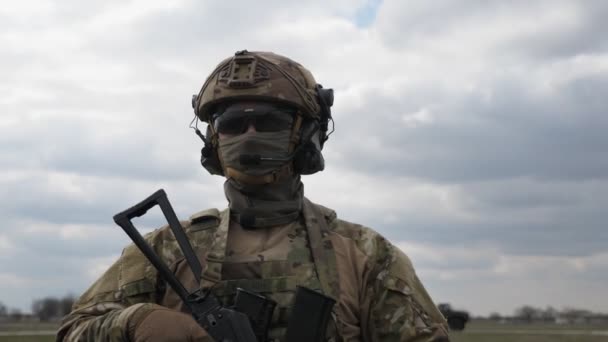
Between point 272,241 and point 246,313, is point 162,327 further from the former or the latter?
point 272,241

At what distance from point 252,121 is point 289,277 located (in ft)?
2.71

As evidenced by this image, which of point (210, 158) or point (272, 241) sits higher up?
point (210, 158)

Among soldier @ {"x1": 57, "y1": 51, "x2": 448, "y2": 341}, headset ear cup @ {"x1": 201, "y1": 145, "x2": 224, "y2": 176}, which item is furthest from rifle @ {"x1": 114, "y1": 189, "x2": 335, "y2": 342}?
headset ear cup @ {"x1": 201, "y1": 145, "x2": 224, "y2": 176}

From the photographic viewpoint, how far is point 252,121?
4344mm

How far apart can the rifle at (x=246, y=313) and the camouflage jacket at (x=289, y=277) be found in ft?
0.40

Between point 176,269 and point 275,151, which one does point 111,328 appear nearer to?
point 176,269

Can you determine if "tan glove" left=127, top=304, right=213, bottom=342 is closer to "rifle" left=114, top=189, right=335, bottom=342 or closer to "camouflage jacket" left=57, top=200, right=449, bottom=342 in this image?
"rifle" left=114, top=189, right=335, bottom=342

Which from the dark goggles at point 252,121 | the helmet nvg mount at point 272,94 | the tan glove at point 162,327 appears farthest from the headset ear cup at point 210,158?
the tan glove at point 162,327

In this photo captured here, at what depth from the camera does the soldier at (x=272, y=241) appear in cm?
409

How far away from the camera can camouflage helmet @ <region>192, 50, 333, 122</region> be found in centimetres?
435

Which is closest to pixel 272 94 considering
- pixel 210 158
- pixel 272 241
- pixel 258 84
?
pixel 258 84

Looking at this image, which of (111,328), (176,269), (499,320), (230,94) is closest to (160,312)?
(111,328)

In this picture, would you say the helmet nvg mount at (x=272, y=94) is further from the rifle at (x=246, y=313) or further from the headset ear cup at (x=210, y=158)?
the rifle at (x=246, y=313)

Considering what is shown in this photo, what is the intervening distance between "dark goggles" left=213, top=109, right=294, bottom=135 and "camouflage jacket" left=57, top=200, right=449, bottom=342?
49cm
